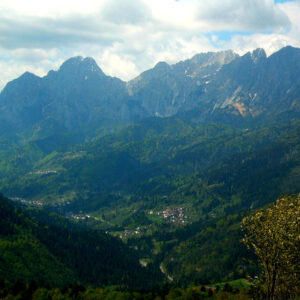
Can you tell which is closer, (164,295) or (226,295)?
(226,295)

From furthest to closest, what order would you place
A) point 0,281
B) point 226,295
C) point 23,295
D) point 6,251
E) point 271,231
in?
point 6,251 → point 0,281 → point 226,295 → point 23,295 → point 271,231

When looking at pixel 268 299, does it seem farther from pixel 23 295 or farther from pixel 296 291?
pixel 23 295

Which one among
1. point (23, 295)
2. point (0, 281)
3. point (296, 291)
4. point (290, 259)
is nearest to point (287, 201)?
point (290, 259)

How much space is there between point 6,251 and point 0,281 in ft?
159

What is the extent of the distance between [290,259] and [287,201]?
810 centimetres

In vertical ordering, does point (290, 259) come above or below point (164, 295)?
above

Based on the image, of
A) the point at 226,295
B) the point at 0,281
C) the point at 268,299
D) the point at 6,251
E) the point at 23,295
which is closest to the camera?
the point at 268,299

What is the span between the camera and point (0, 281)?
149875mm

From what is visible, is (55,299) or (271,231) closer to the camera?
(271,231)

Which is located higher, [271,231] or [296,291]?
[271,231]

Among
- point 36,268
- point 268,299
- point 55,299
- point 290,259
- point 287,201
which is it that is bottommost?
point 36,268

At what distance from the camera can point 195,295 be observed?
14425cm

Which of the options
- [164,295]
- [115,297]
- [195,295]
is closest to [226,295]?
[195,295]

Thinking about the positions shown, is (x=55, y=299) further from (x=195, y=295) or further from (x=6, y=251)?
(x=6, y=251)
